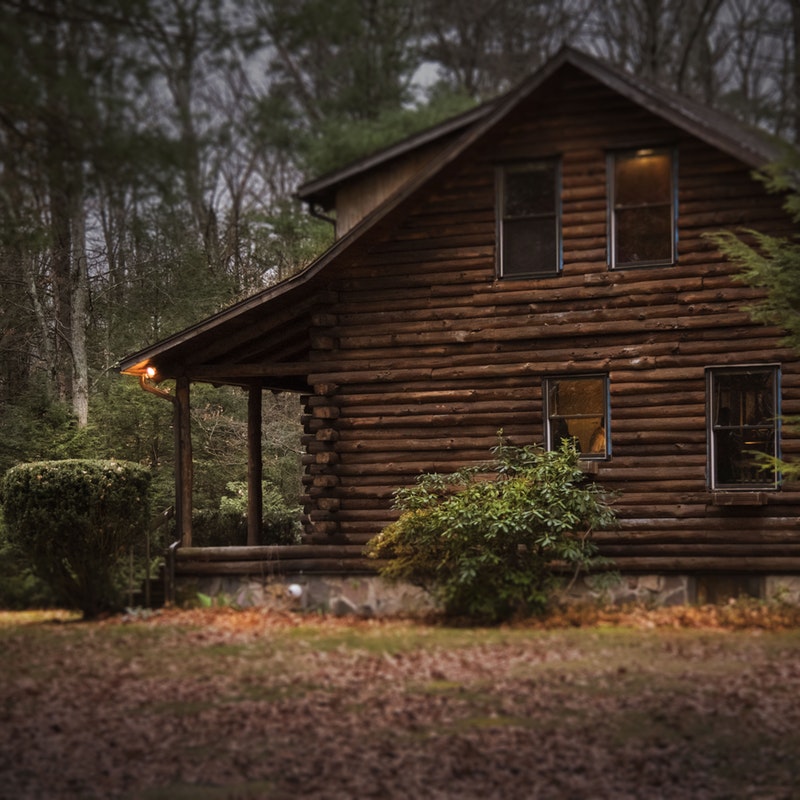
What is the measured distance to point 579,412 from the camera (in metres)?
16.6

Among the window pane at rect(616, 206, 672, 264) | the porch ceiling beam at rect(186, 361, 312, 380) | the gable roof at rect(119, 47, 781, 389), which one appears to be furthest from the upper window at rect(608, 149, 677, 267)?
the porch ceiling beam at rect(186, 361, 312, 380)

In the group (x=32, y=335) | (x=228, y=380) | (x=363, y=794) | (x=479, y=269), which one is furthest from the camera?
(x=32, y=335)

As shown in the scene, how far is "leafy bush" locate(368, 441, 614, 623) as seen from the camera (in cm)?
1463

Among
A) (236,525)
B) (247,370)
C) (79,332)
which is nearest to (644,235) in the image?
(247,370)

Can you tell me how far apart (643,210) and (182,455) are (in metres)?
7.62

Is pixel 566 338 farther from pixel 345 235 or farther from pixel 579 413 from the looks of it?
pixel 345 235

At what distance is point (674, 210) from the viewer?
1639cm

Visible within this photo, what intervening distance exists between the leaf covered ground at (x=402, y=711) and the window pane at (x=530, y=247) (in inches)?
209

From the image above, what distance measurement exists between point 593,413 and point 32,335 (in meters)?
17.5

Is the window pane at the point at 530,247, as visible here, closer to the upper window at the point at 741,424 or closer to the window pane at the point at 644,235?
the window pane at the point at 644,235

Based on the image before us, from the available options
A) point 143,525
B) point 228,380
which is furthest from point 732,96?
point 143,525

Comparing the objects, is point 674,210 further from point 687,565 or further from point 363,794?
point 363,794

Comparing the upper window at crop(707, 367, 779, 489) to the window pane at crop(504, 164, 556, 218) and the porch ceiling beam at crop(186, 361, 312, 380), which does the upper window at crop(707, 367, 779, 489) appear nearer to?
the window pane at crop(504, 164, 556, 218)

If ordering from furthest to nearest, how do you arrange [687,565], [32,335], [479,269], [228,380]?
[32,335], [228,380], [479,269], [687,565]
